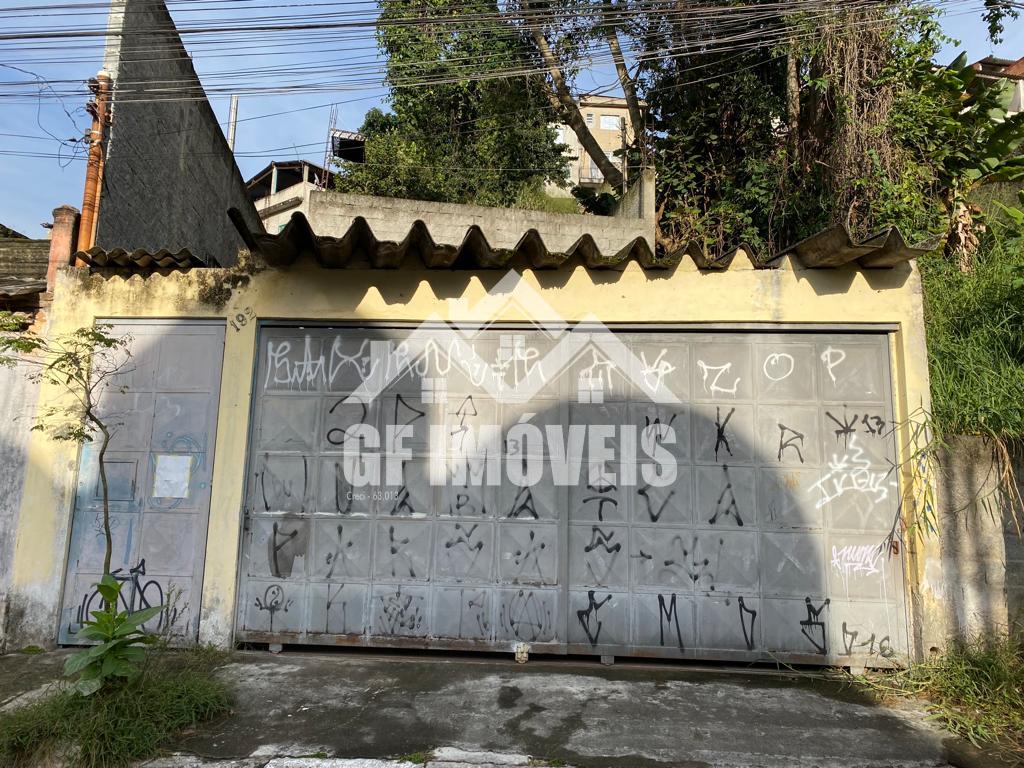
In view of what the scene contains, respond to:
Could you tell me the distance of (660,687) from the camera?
3.95m

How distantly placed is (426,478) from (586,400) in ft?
4.38

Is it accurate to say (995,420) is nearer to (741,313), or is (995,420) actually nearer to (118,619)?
(741,313)

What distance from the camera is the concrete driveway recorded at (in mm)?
3131

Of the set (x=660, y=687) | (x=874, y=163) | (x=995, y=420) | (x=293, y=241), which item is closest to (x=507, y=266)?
(x=293, y=241)

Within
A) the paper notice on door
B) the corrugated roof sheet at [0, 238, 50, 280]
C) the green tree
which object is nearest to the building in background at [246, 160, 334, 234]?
the green tree

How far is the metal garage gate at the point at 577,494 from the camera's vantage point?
4.37m

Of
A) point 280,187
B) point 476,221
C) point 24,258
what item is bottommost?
point 24,258

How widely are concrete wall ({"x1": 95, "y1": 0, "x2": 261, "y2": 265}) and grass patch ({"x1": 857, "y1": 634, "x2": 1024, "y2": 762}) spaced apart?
24.9 feet

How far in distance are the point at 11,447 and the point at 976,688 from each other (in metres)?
6.83

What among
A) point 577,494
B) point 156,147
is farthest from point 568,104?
point 577,494

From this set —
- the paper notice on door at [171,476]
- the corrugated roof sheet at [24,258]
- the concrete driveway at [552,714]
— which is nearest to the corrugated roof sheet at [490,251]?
the paper notice on door at [171,476]

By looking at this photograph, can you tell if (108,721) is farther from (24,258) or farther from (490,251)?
(24,258)

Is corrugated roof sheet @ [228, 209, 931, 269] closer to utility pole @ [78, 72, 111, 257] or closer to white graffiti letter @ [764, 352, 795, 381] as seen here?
white graffiti letter @ [764, 352, 795, 381]

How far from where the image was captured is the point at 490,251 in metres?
4.40
